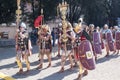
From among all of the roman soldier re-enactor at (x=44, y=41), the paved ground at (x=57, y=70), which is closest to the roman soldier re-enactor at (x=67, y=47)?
the paved ground at (x=57, y=70)

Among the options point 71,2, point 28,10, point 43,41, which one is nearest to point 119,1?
point 71,2

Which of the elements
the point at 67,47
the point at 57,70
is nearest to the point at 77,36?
the point at 67,47

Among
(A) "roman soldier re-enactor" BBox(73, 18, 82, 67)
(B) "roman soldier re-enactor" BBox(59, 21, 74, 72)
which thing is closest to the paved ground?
(B) "roman soldier re-enactor" BBox(59, 21, 74, 72)

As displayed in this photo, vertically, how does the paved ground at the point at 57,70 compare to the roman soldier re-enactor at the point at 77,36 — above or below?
below

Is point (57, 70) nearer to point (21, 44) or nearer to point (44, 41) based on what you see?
point (44, 41)

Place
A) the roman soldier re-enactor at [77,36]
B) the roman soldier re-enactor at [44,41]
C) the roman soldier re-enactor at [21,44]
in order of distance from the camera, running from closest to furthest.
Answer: the roman soldier re-enactor at [77,36] → the roman soldier re-enactor at [21,44] → the roman soldier re-enactor at [44,41]

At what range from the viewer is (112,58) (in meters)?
17.1

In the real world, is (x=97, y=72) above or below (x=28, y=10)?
below

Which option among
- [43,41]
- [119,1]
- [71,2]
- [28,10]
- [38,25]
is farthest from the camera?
[119,1]

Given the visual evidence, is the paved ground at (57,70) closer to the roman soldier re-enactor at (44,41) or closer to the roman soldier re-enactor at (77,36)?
the roman soldier re-enactor at (44,41)

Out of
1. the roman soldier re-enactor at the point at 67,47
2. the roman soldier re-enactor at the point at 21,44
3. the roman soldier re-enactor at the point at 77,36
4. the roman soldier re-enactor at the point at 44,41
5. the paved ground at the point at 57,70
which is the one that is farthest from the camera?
the roman soldier re-enactor at the point at 44,41

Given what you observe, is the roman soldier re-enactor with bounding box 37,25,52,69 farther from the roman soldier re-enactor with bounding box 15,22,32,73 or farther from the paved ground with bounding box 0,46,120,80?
the roman soldier re-enactor with bounding box 15,22,32,73

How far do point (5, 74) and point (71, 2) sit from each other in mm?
22611

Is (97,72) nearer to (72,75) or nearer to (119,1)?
(72,75)
